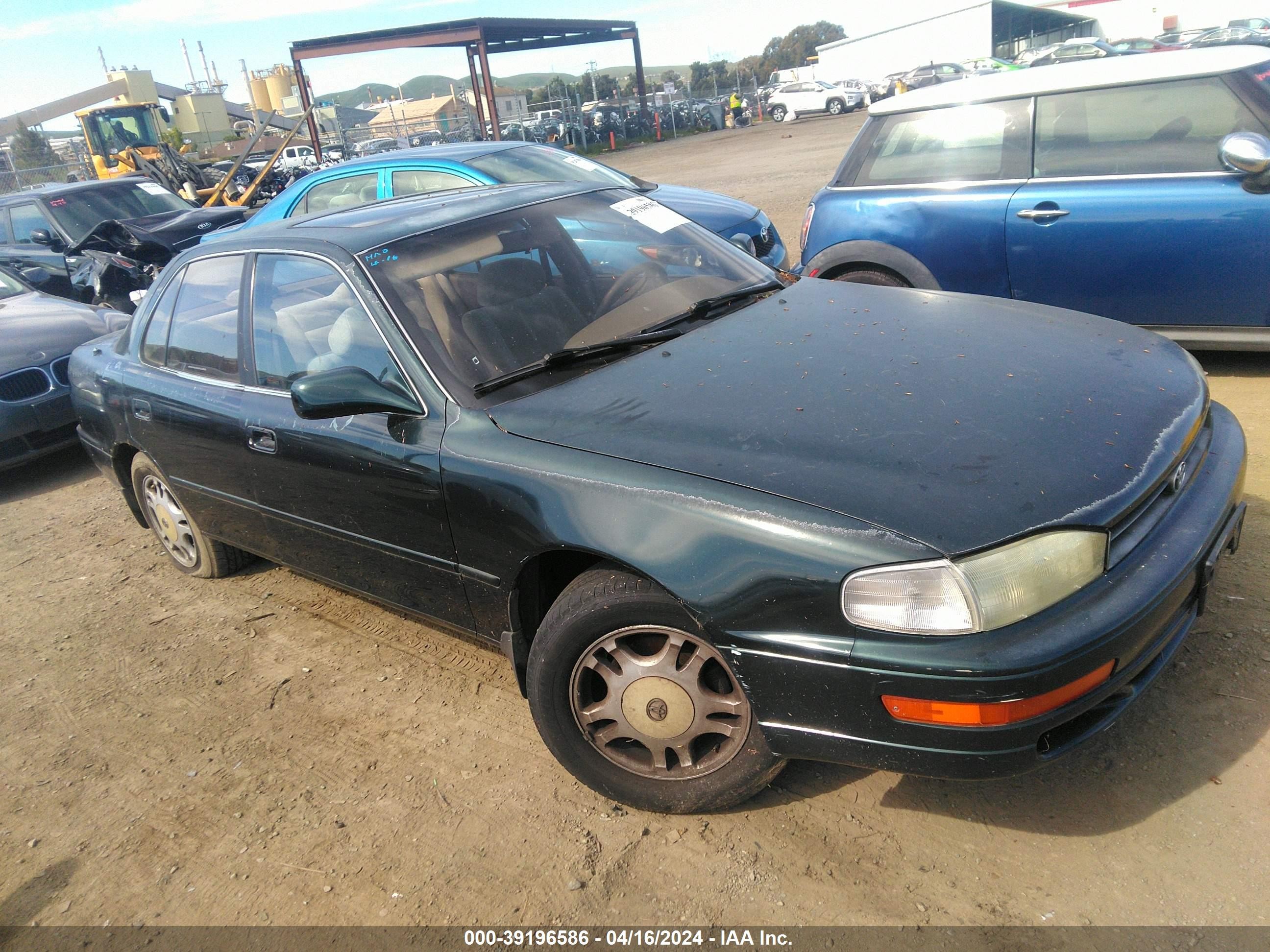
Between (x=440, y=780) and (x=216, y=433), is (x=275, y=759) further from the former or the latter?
(x=216, y=433)

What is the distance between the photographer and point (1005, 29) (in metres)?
53.3

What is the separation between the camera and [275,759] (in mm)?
3020

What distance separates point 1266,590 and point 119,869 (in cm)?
368

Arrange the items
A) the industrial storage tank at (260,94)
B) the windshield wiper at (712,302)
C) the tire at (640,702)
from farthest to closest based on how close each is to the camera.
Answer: the industrial storage tank at (260,94) < the windshield wiper at (712,302) < the tire at (640,702)

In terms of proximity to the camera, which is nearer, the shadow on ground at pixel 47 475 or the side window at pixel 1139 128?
the side window at pixel 1139 128

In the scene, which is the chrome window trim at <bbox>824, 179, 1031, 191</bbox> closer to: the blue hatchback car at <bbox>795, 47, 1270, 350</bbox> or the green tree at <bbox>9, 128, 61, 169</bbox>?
the blue hatchback car at <bbox>795, 47, 1270, 350</bbox>

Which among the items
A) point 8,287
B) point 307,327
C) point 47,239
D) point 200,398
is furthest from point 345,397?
point 47,239

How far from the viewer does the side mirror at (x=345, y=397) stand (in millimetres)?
2674

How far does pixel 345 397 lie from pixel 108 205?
1063 cm

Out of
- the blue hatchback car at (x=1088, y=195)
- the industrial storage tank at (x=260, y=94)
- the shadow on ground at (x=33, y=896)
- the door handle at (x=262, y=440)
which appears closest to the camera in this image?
the shadow on ground at (x=33, y=896)

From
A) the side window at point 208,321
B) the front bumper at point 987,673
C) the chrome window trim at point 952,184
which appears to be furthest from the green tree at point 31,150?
the front bumper at point 987,673


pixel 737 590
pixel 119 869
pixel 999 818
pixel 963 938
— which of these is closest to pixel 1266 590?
pixel 999 818

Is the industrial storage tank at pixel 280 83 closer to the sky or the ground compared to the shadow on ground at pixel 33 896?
closer to the sky

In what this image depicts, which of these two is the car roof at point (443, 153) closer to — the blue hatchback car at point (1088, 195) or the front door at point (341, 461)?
the blue hatchback car at point (1088, 195)
